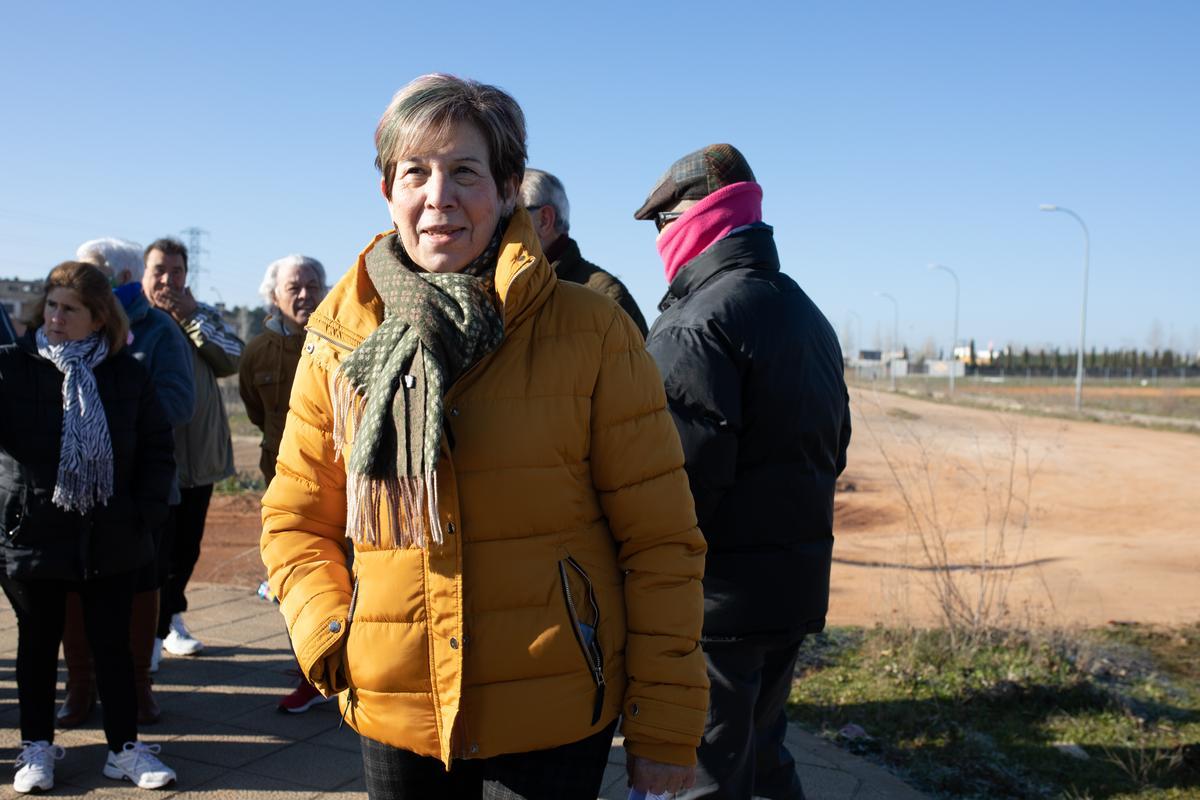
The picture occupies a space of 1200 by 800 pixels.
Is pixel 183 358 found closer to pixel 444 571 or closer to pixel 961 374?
pixel 444 571

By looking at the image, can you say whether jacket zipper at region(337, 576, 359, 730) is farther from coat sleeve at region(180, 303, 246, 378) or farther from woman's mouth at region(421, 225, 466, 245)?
coat sleeve at region(180, 303, 246, 378)

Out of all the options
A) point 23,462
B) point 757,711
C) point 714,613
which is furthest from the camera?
point 23,462

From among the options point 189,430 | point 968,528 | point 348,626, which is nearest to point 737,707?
point 348,626

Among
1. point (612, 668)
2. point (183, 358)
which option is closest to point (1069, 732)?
point (612, 668)

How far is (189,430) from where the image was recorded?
207 inches

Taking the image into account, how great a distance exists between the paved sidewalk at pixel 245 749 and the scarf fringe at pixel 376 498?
7.17 ft

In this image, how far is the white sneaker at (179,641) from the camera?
5.46 metres

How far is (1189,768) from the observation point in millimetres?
4480

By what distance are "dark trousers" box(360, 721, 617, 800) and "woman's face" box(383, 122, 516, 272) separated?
941mm

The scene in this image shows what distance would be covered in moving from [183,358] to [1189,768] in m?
4.69

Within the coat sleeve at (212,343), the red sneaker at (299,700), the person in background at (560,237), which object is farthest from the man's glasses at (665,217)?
the coat sleeve at (212,343)

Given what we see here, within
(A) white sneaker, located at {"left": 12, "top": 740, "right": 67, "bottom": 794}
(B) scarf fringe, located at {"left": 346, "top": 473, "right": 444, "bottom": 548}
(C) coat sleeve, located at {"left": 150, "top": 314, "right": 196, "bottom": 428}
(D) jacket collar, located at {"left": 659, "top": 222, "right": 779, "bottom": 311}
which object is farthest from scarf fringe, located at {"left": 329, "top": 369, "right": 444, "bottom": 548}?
(C) coat sleeve, located at {"left": 150, "top": 314, "right": 196, "bottom": 428}

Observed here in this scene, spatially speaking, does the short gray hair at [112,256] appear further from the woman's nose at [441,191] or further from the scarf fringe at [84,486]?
the woman's nose at [441,191]

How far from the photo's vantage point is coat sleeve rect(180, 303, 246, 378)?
5441 mm
